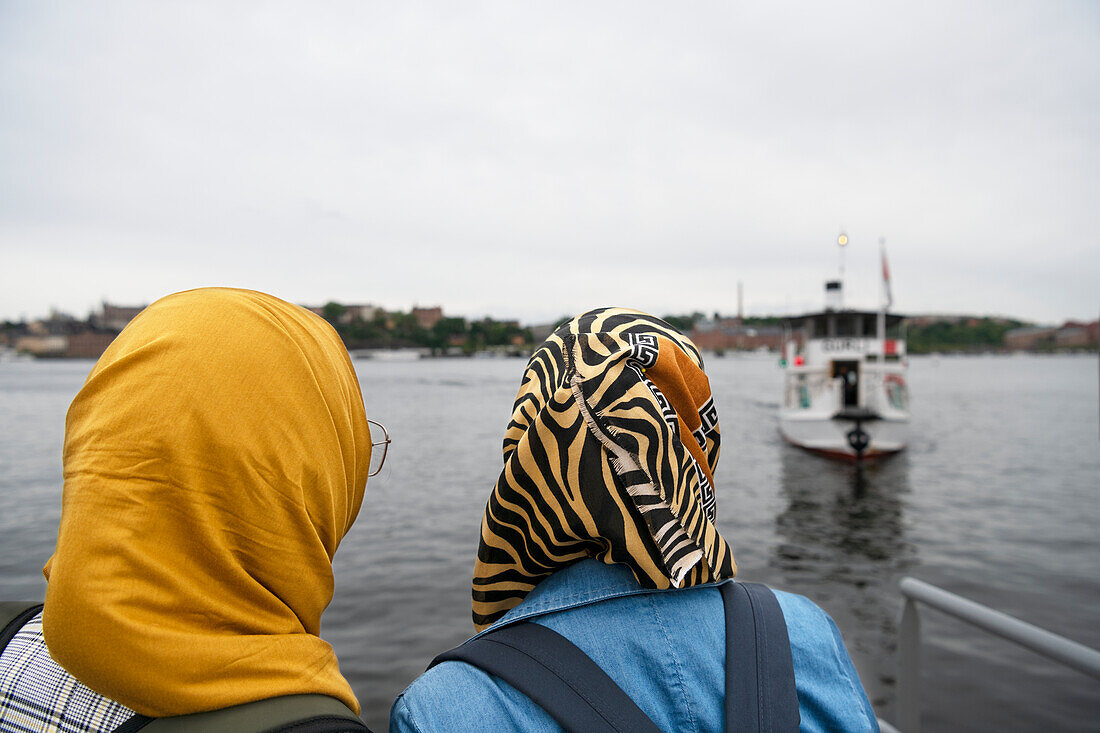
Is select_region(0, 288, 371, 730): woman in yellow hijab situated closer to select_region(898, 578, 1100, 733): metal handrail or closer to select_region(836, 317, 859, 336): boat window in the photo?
select_region(898, 578, 1100, 733): metal handrail

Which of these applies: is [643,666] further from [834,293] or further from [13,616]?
[834,293]

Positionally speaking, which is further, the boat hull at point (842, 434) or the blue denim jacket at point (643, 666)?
the boat hull at point (842, 434)

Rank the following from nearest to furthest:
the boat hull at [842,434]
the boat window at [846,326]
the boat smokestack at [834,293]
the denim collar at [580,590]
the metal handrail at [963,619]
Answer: the denim collar at [580,590] → the metal handrail at [963,619] → the boat hull at [842,434] → the boat window at [846,326] → the boat smokestack at [834,293]

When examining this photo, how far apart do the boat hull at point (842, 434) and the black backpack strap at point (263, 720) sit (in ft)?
61.5

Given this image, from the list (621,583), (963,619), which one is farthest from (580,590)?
(963,619)

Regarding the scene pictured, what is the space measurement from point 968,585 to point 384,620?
321 inches

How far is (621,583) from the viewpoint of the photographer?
3.09 feet

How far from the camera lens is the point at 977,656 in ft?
22.9

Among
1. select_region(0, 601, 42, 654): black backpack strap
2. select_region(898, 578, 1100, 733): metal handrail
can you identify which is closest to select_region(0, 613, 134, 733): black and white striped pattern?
select_region(0, 601, 42, 654): black backpack strap

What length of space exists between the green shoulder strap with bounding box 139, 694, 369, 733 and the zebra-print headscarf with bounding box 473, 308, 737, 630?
0.33 metres

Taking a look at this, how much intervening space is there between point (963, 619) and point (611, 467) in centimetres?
165

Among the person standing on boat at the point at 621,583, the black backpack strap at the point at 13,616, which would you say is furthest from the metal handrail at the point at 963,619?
the black backpack strap at the point at 13,616

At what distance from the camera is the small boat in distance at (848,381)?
17.9 metres

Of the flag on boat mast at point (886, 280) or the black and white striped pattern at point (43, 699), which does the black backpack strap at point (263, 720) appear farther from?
the flag on boat mast at point (886, 280)
